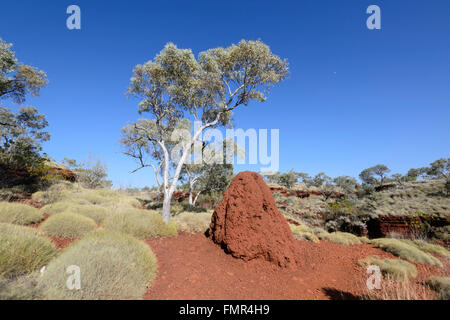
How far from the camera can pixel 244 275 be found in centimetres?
447

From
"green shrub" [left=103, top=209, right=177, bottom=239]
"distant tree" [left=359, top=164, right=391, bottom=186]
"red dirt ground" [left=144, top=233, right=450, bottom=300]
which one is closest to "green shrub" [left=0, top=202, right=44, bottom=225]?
"green shrub" [left=103, top=209, right=177, bottom=239]

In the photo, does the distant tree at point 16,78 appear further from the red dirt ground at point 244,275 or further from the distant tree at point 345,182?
the distant tree at point 345,182

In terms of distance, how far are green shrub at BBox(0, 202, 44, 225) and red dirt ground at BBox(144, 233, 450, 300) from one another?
4612mm

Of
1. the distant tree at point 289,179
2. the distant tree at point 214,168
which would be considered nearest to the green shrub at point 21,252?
the distant tree at point 214,168

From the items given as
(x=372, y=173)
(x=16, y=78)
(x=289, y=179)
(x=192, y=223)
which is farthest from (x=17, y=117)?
(x=372, y=173)

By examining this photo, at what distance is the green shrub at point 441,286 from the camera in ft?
11.7

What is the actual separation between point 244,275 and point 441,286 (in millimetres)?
4274

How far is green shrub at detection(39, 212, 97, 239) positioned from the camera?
18.9 ft

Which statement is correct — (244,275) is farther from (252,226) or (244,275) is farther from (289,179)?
(289,179)

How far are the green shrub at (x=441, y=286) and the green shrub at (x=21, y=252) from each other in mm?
7949
